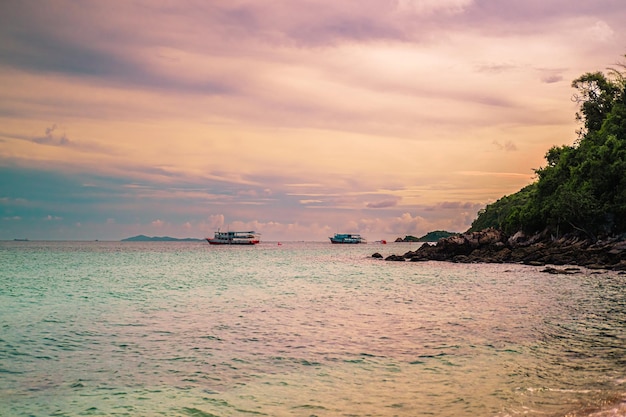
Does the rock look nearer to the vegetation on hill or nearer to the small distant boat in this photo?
the vegetation on hill

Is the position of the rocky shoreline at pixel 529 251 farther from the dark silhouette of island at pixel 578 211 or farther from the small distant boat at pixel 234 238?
the small distant boat at pixel 234 238

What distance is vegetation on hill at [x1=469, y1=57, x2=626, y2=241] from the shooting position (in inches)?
2479

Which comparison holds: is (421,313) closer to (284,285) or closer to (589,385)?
(589,385)

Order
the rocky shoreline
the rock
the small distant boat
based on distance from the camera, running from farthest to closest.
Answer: the small distant boat
the rock
the rocky shoreline

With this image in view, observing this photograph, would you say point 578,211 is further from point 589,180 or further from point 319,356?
point 319,356

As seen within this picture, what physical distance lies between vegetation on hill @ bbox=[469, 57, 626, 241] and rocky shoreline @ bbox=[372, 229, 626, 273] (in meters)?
2.17

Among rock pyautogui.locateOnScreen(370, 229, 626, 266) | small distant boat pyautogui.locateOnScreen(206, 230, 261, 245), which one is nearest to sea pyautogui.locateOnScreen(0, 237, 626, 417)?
rock pyautogui.locateOnScreen(370, 229, 626, 266)

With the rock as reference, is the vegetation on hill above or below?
above

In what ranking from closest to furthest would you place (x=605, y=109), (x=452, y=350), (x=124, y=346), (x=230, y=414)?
(x=230, y=414), (x=452, y=350), (x=124, y=346), (x=605, y=109)

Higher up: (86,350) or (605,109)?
(605,109)

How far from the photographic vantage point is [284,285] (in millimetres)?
42625

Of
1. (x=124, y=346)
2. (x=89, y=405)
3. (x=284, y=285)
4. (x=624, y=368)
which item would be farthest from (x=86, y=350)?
(x=284, y=285)

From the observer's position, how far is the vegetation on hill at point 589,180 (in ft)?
207

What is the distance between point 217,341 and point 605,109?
276 feet
